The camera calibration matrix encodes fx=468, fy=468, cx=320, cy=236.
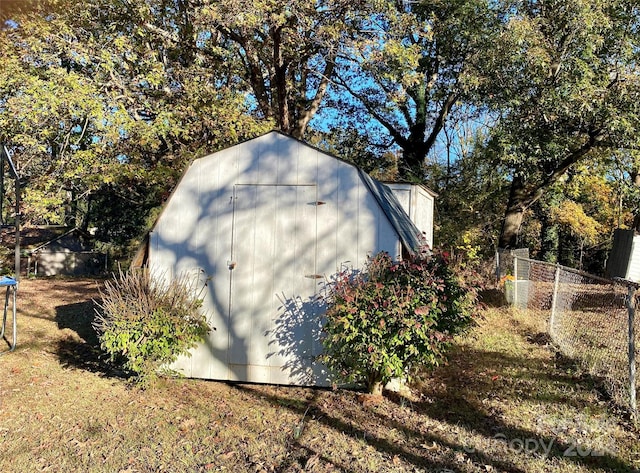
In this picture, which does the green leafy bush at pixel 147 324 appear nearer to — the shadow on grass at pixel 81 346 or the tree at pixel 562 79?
the shadow on grass at pixel 81 346

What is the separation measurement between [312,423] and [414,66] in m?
9.31

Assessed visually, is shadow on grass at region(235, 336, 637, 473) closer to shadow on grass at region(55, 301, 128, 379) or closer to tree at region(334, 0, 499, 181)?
shadow on grass at region(55, 301, 128, 379)

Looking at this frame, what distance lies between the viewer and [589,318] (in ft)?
29.9

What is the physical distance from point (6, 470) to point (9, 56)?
10.4 m

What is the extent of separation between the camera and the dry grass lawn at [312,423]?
3.80 m

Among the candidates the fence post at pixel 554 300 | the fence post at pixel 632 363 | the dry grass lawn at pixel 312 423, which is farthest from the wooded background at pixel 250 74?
the fence post at pixel 632 363

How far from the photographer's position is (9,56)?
10688 mm

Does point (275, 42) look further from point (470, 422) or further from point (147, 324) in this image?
point (470, 422)

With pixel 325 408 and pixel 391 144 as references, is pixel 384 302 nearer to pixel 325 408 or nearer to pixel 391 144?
pixel 325 408

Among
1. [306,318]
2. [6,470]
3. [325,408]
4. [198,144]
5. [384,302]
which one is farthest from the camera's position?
[198,144]

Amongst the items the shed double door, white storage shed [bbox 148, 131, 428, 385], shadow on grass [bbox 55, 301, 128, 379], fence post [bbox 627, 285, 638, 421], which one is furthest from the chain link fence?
shadow on grass [bbox 55, 301, 128, 379]

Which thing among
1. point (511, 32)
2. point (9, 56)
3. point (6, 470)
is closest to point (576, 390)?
point (6, 470)

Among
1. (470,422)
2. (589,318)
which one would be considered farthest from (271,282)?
(589,318)

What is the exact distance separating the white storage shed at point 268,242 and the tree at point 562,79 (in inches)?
272
